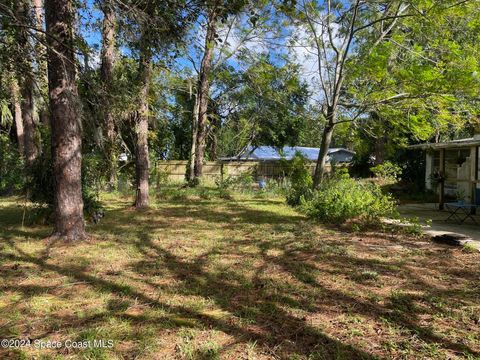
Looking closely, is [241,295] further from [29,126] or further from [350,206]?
[29,126]

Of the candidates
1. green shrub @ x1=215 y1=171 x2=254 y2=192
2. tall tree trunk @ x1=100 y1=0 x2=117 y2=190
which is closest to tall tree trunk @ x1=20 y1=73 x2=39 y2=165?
tall tree trunk @ x1=100 y1=0 x2=117 y2=190

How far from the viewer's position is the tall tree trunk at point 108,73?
6316 millimetres

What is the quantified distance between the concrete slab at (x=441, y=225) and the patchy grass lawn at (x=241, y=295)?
1.03 m

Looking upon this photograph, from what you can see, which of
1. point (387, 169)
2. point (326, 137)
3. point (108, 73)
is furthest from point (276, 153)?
point (108, 73)

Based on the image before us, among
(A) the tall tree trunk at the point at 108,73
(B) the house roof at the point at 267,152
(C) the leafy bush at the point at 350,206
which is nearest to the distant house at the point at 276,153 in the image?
(B) the house roof at the point at 267,152

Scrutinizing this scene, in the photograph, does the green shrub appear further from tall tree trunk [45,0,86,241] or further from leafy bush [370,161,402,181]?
tall tree trunk [45,0,86,241]

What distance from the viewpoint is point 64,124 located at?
619cm

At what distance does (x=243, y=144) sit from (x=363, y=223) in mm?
27840

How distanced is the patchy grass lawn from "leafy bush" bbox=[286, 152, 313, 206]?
14.4 ft

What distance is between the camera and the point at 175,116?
1163 inches

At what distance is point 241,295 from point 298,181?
10.8m

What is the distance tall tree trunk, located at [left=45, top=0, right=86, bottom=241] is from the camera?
5984 mm

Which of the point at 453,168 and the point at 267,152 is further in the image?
the point at 267,152

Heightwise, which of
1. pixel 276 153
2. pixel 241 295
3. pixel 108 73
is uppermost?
pixel 108 73
